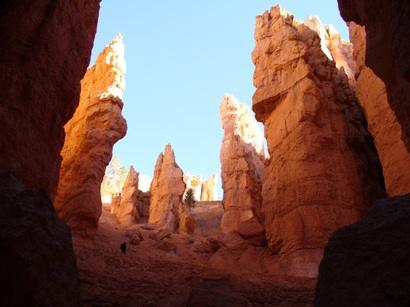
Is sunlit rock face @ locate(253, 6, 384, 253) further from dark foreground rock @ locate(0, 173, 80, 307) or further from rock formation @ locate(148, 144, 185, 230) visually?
rock formation @ locate(148, 144, 185, 230)

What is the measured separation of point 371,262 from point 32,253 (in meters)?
2.85

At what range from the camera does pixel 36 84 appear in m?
10.0

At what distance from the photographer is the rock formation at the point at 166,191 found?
3881 cm

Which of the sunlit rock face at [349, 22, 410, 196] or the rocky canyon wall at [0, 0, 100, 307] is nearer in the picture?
the rocky canyon wall at [0, 0, 100, 307]

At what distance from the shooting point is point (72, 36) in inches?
467

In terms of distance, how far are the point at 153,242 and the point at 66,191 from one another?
23.7 feet

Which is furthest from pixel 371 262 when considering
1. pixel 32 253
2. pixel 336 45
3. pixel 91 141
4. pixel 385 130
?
pixel 336 45

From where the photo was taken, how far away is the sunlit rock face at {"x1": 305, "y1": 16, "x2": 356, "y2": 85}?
34.4m

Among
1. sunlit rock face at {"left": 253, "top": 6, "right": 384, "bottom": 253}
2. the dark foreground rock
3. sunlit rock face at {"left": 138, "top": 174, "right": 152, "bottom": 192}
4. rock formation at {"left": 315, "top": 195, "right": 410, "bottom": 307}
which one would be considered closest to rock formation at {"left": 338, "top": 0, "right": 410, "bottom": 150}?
rock formation at {"left": 315, "top": 195, "right": 410, "bottom": 307}

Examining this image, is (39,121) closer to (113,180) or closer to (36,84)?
(36,84)

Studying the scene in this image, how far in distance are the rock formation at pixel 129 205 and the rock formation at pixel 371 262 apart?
38237 mm

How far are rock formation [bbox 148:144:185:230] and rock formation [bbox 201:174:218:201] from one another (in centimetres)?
2617

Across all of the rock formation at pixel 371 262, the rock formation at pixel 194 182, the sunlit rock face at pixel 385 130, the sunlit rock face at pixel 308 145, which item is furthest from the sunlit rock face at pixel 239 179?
Answer: the rock formation at pixel 371 262

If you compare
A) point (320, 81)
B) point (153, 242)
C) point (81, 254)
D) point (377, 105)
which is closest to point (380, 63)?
point (377, 105)
